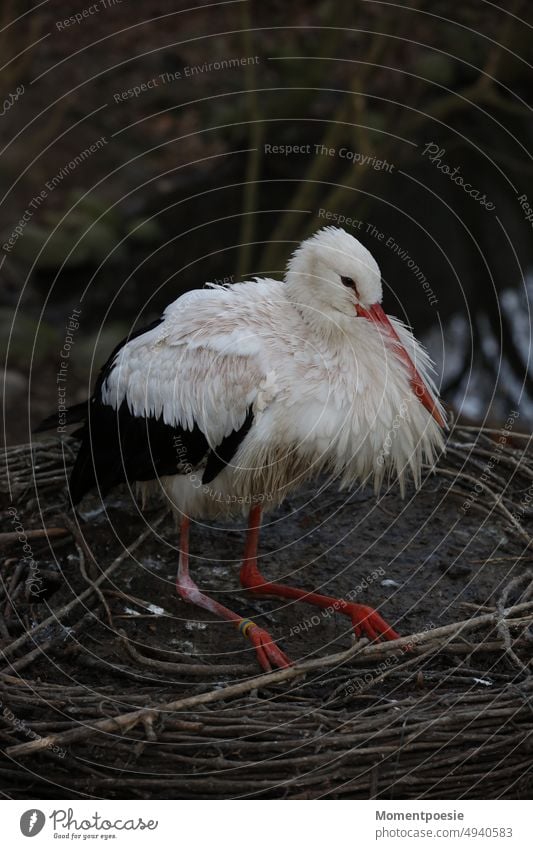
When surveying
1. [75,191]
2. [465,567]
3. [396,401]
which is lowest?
[465,567]

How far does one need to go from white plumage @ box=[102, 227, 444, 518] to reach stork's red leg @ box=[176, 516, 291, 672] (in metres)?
0.25

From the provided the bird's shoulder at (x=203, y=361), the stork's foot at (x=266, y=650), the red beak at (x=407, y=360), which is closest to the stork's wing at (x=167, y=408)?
the bird's shoulder at (x=203, y=361)

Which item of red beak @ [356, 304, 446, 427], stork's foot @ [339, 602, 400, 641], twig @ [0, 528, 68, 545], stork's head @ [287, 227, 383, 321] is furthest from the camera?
twig @ [0, 528, 68, 545]

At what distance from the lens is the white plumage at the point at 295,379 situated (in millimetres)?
4031

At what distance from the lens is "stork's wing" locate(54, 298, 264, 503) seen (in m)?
4.10

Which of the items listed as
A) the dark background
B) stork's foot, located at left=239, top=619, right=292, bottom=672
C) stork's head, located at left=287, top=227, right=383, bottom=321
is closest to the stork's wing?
stork's head, located at left=287, top=227, right=383, bottom=321

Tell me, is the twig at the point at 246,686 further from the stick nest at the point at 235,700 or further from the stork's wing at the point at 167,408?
the stork's wing at the point at 167,408

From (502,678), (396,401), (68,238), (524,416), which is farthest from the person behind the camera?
(68,238)

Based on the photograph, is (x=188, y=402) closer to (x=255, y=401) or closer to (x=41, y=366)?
(x=255, y=401)

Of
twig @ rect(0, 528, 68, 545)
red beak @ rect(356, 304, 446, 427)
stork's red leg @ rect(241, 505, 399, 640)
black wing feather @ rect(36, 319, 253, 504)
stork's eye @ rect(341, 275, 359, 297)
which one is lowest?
stork's red leg @ rect(241, 505, 399, 640)

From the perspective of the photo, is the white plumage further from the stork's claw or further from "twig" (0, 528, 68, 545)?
→ "twig" (0, 528, 68, 545)
